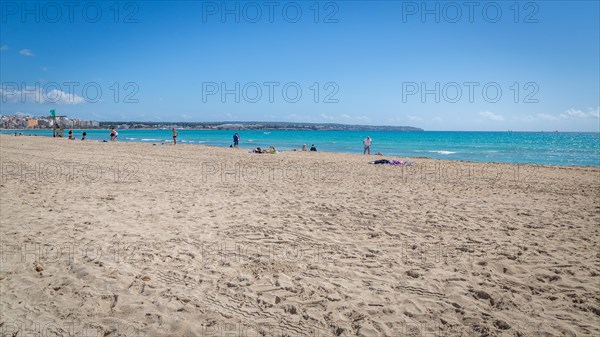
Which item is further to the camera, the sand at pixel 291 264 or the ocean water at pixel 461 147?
the ocean water at pixel 461 147

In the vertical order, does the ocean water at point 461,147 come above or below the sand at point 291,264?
above

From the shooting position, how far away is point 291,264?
498 cm

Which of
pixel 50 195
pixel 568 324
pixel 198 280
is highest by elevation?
pixel 50 195

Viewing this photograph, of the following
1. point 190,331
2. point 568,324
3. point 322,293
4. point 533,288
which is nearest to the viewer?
point 190,331

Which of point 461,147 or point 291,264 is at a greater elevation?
point 461,147

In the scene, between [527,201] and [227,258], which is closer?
[227,258]

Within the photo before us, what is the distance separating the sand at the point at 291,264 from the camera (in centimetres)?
364

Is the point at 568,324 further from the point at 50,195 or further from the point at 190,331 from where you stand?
the point at 50,195

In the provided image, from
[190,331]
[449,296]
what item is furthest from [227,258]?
[449,296]

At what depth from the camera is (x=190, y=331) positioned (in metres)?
3.42

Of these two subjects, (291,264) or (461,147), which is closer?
(291,264)

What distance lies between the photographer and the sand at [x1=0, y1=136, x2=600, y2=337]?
3.64m

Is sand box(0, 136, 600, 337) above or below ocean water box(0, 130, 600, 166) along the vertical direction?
below

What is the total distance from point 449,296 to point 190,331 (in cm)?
321
